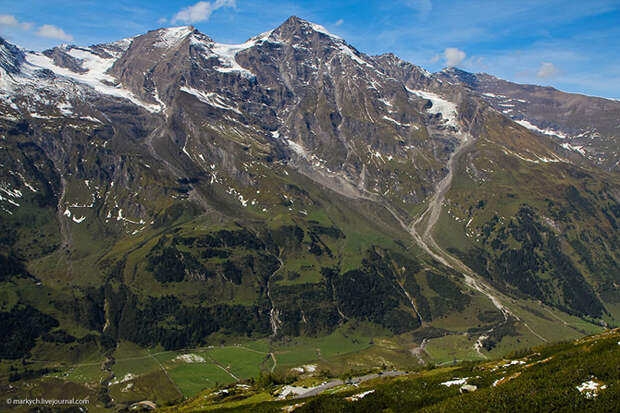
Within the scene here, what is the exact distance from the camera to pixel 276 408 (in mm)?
98062

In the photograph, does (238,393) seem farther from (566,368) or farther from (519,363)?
(566,368)

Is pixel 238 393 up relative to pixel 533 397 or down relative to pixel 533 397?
down

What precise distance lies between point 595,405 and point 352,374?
456ft

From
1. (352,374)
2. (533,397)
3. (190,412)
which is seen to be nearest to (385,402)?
(533,397)

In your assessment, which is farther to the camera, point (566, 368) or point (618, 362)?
point (566, 368)

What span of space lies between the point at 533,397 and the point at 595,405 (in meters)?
7.87

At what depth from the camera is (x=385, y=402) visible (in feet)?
255

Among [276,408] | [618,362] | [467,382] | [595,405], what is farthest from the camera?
[276,408]

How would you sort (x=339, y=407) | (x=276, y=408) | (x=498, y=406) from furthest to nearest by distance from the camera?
(x=276, y=408)
(x=339, y=407)
(x=498, y=406)

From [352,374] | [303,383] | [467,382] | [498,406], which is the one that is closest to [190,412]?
[303,383]

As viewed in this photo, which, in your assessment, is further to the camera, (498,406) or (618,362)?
(618,362)

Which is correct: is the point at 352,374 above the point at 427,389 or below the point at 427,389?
below

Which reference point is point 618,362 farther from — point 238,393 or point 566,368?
point 238,393

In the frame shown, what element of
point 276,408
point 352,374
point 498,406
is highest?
point 498,406
